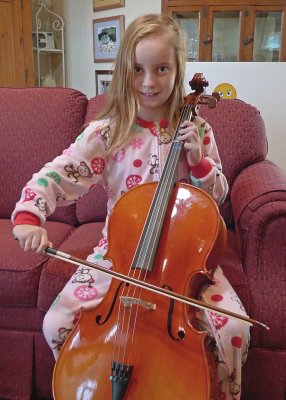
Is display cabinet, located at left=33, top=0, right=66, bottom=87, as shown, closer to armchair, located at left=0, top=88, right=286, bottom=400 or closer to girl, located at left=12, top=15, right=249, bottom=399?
armchair, located at left=0, top=88, right=286, bottom=400

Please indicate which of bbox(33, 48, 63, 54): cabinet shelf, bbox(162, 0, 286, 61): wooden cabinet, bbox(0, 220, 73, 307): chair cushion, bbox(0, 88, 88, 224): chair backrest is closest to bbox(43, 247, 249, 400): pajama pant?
bbox(0, 220, 73, 307): chair cushion

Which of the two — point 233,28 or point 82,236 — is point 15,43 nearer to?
point 233,28

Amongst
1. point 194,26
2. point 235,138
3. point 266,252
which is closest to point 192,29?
point 194,26

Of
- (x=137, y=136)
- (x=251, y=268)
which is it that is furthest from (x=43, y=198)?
(x=251, y=268)

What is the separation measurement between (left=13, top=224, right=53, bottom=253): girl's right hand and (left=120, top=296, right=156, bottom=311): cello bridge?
0.19m

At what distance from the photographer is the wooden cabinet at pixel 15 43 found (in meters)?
2.98

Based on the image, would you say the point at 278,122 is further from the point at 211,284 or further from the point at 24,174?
the point at 211,284

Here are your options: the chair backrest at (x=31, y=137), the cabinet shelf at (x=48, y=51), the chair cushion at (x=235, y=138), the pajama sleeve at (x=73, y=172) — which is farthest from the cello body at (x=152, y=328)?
the cabinet shelf at (x=48, y=51)

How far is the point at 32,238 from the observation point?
89 centimetres

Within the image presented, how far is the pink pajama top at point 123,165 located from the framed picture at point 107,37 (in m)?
2.13

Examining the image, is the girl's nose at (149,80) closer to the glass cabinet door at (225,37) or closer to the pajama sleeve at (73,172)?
the pajama sleeve at (73,172)

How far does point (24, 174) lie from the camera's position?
1.53m

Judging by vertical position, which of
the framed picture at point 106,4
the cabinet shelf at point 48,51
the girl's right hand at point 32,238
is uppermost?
the framed picture at point 106,4

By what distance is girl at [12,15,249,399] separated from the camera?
3.02 ft
